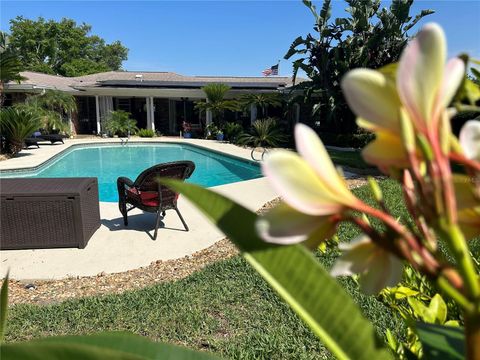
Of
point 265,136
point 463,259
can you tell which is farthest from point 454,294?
point 265,136

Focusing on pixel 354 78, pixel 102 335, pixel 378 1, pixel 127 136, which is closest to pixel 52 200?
pixel 102 335

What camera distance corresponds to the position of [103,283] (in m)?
4.41

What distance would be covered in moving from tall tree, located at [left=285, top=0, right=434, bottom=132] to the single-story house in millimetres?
3641

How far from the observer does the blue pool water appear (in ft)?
44.1

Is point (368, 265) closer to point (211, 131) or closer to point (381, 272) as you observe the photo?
point (381, 272)

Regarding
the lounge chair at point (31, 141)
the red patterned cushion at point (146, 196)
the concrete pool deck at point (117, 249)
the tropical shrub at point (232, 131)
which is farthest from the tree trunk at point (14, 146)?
the red patterned cushion at point (146, 196)

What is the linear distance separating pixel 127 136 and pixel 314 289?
2436 cm

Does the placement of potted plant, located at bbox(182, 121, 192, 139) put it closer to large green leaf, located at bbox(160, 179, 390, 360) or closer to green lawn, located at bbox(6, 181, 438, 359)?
green lawn, located at bbox(6, 181, 438, 359)

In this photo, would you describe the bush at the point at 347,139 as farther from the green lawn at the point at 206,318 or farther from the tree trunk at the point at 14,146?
the green lawn at the point at 206,318

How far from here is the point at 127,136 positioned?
23.6 m

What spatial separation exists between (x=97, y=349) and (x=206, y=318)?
10.4 ft

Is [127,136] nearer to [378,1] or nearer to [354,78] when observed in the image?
[378,1]

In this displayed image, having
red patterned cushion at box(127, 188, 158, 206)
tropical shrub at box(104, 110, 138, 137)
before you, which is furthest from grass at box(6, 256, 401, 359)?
tropical shrub at box(104, 110, 138, 137)

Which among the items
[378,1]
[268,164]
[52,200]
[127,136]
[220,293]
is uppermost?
Result: [378,1]
